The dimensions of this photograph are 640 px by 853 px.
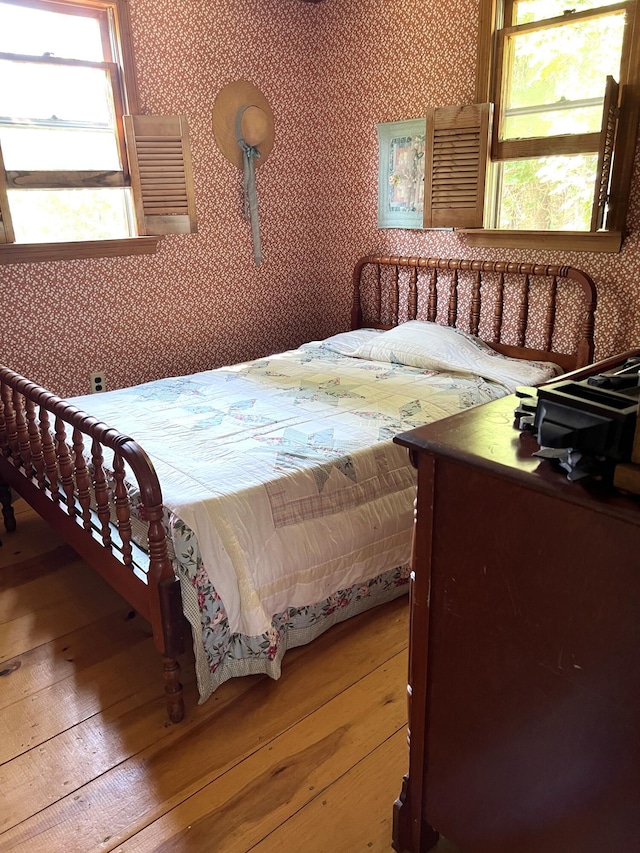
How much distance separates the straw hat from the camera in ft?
12.2

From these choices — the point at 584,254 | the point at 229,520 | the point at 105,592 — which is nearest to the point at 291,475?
the point at 229,520

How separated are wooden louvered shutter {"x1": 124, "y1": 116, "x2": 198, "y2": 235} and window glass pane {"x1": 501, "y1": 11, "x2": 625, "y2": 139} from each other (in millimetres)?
1682

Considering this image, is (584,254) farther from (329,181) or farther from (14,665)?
(14,665)

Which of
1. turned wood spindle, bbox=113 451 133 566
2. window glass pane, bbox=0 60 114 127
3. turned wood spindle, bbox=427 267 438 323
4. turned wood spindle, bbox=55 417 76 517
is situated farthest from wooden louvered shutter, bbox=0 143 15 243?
turned wood spindle, bbox=427 267 438 323

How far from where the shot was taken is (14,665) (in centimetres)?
210

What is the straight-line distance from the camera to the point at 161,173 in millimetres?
3471

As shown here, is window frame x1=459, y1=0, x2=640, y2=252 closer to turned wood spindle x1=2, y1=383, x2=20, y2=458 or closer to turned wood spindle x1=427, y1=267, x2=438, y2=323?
turned wood spindle x1=427, y1=267, x2=438, y2=323

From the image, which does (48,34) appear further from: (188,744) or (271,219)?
(188,744)

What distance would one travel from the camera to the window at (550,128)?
276 cm

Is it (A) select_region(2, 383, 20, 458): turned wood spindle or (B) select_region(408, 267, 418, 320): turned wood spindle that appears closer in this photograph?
(A) select_region(2, 383, 20, 458): turned wood spindle

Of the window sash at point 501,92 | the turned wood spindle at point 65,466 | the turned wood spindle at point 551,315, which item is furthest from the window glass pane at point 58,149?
the turned wood spindle at point 551,315

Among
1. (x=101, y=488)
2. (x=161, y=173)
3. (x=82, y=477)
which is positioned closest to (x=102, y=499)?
(x=101, y=488)

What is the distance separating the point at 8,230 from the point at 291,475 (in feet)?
6.66

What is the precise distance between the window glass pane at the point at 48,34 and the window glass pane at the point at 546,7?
82.6 inches
